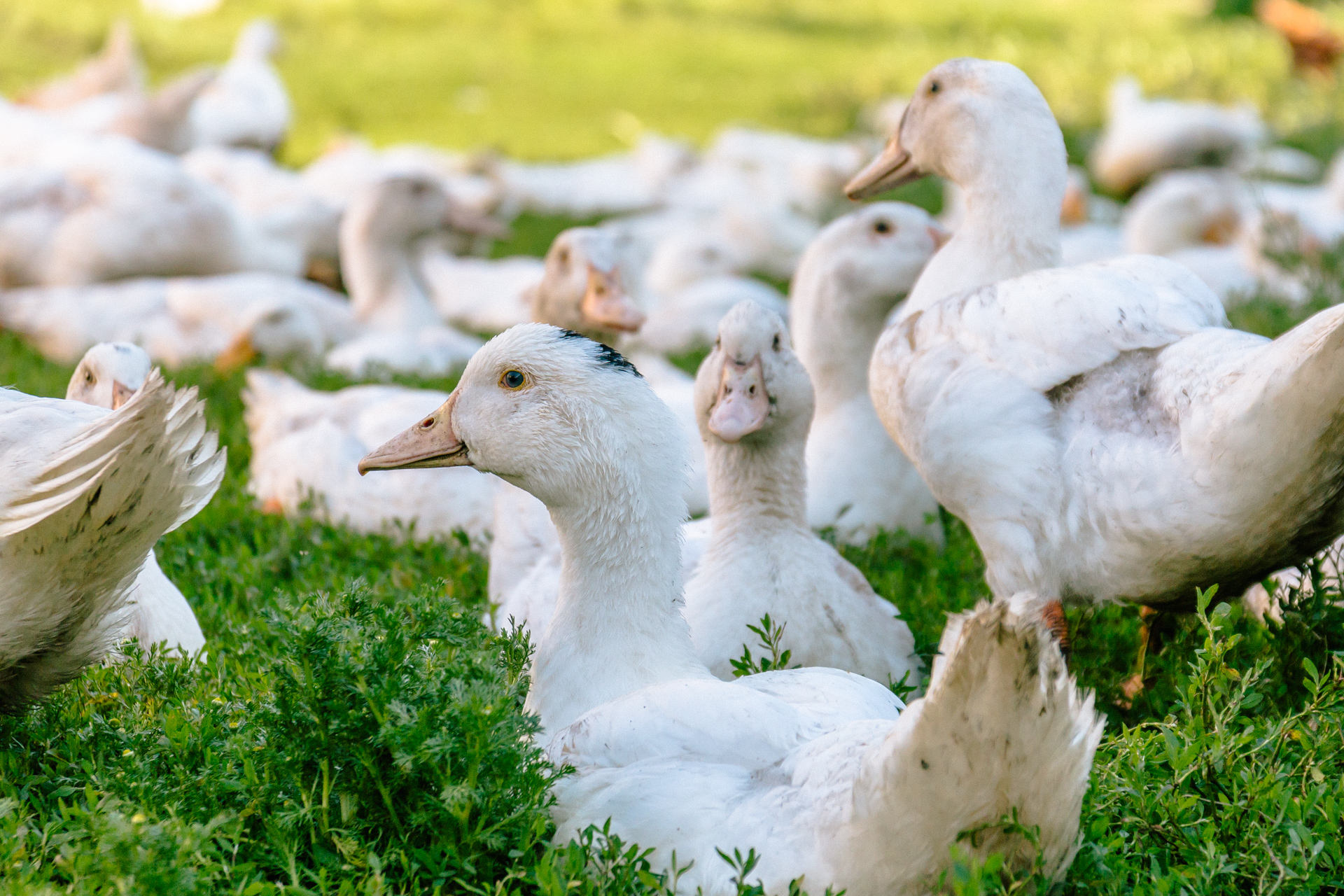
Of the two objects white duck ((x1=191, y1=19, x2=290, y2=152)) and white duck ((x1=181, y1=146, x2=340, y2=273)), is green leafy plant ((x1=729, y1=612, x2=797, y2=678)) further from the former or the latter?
white duck ((x1=191, y1=19, x2=290, y2=152))

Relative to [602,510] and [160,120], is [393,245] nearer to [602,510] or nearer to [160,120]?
[160,120]

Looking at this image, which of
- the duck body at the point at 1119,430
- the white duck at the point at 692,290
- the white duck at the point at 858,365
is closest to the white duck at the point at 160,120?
the white duck at the point at 692,290

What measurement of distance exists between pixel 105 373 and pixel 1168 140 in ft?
44.5

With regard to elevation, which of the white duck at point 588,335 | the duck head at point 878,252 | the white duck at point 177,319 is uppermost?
the duck head at point 878,252

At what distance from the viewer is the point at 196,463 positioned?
3.12 metres

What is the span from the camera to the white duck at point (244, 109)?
15.9 metres

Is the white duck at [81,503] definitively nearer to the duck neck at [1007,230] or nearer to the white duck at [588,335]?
the white duck at [588,335]

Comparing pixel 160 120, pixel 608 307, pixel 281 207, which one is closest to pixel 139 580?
pixel 608 307

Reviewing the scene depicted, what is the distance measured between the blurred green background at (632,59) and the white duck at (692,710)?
15.2m

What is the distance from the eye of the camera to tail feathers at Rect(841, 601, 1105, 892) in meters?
2.30

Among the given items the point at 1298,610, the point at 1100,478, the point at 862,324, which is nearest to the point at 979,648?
the point at 1100,478

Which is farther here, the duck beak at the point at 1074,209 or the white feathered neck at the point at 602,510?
the duck beak at the point at 1074,209

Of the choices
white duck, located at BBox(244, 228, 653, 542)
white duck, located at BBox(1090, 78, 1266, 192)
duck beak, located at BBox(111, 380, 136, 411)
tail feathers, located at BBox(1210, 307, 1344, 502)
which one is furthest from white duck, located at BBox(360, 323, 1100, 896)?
white duck, located at BBox(1090, 78, 1266, 192)

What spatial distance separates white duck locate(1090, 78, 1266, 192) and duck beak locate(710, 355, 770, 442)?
12774 millimetres
